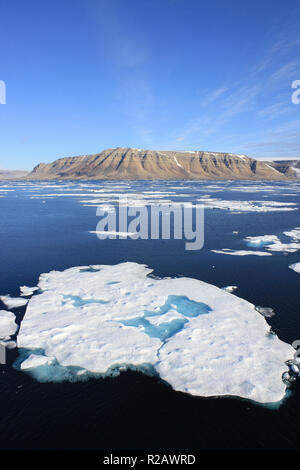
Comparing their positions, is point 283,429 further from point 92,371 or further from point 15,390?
point 15,390

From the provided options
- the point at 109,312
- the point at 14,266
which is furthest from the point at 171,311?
the point at 14,266

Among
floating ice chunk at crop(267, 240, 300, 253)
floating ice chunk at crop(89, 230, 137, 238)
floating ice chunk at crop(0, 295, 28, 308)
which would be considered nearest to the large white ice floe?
floating ice chunk at crop(0, 295, 28, 308)

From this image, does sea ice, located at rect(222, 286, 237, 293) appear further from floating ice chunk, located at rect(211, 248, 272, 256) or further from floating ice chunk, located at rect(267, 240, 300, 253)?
floating ice chunk, located at rect(267, 240, 300, 253)

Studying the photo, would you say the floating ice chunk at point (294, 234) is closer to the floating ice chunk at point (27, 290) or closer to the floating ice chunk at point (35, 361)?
the floating ice chunk at point (27, 290)

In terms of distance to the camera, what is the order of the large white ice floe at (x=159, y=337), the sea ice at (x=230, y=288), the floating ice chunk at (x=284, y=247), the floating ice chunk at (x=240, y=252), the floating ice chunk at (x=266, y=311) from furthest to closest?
the floating ice chunk at (x=284, y=247) < the floating ice chunk at (x=240, y=252) < the sea ice at (x=230, y=288) < the floating ice chunk at (x=266, y=311) < the large white ice floe at (x=159, y=337)

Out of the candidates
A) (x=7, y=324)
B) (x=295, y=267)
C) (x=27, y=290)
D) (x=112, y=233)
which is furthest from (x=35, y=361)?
(x=112, y=233)

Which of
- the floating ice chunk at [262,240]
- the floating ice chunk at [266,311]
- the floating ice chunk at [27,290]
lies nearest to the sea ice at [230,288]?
the floating ice chunk at [266,311]

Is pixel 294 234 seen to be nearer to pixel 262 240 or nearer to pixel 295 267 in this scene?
pixel 262 240
